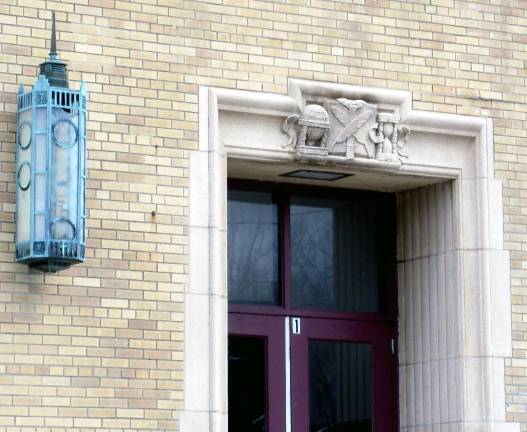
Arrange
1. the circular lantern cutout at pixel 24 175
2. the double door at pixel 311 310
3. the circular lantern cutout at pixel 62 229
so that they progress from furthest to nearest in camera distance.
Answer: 1. the double door at pixel 311 310
2. the circular lantern cutout at pixel 24 175
3. the circular lantern cutout at pixel 62 229

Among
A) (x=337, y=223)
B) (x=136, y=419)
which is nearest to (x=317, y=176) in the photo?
(x=337, y=223)

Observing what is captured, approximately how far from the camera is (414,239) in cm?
1264

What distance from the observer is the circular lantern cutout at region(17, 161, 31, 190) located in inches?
404

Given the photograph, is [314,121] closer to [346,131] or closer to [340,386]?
[346,131]

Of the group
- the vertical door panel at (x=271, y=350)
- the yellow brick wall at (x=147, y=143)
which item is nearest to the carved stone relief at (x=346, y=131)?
the yellow brick wall at (x=147, y=143)

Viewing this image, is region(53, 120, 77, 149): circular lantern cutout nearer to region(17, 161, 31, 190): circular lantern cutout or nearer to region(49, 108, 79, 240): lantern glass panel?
region(49, 108, 79, 240): lantern glass panel

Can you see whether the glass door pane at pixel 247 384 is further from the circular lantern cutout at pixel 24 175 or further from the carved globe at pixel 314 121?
the circular lantern cutout at pixel 24 175

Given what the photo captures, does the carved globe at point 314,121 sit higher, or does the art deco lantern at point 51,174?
the carved globe at point 314,121

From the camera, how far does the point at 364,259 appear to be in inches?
500

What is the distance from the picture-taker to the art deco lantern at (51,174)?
33.3 ft

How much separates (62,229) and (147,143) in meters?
1.13

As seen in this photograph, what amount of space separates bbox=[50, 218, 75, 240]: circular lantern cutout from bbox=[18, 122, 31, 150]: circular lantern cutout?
1.81 feet

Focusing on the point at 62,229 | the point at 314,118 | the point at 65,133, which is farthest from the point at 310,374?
the point at 65,133

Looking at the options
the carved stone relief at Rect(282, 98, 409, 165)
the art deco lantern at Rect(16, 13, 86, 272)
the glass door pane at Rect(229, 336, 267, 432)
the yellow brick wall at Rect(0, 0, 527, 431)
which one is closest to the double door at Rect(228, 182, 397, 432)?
the glass door pane at Rect(229, 336, 267, 432)
